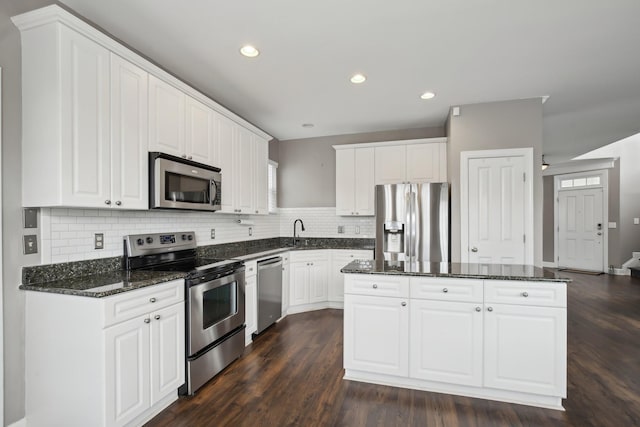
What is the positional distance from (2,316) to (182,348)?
3.41ft

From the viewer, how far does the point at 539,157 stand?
3580mm

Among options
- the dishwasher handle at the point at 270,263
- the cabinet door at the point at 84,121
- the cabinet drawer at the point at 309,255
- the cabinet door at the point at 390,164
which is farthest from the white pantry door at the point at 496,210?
the cabinet door at the point at 84,121

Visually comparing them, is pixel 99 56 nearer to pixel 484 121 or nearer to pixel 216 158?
pixel 216 158

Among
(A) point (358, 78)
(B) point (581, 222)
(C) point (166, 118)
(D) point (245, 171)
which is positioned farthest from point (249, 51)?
(B) point (581, 222)

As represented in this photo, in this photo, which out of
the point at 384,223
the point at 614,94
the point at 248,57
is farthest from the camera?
the point at 384,223

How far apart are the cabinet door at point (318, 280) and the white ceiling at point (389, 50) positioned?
7.04ft

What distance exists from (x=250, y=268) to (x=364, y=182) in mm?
2243

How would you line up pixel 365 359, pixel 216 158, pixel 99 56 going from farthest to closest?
pixel 216 158, pixel 365 359, pixel 99 56

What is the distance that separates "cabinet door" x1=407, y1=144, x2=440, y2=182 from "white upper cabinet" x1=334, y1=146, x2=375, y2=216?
57 centimetres

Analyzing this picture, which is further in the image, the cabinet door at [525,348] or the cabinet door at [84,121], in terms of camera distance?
the cabinet door at [525,348]

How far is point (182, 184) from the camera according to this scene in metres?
2.67

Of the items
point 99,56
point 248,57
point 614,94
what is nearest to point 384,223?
point 248,57

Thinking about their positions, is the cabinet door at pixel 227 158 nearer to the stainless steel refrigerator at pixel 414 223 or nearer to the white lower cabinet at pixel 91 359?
the white lower cabinet at pixel 91 359

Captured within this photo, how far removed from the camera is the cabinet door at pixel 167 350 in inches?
79.8
